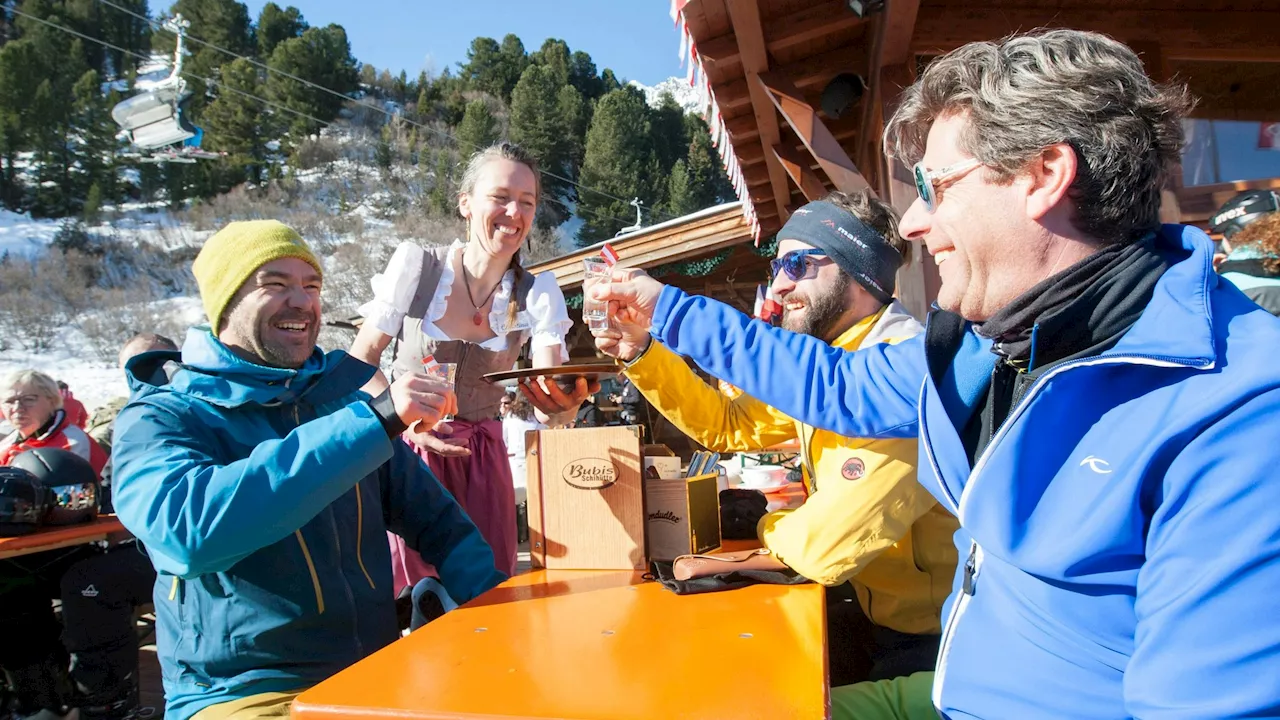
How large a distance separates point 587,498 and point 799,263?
92 cm

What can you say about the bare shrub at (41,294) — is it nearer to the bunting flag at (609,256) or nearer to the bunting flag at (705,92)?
the bunting flag at (705,92)

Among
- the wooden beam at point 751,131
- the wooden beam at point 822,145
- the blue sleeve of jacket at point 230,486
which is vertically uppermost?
the wooden beam at point 751,131

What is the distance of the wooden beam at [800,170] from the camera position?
235 inches

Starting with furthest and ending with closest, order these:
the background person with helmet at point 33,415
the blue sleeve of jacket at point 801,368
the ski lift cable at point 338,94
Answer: the ski lift cable at point 338,94 < the background person with helmet at point 33,415 < the blue sleeve of jacket at point 801,368

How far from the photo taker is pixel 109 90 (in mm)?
52688

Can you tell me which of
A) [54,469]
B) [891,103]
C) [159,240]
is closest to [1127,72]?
[891,103]

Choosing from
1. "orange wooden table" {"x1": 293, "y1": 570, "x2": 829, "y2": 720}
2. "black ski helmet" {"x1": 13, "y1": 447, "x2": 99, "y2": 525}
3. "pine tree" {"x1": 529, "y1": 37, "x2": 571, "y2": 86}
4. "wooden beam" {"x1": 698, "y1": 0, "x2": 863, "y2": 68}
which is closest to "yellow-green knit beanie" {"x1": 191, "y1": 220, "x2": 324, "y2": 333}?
"orange wooden table" {"x1": 293, "y1": 570, "x2": 829, "y2": 720}

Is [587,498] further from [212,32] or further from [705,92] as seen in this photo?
[212,32]

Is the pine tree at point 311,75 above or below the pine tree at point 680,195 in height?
above

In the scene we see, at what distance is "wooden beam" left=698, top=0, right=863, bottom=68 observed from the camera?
4.43 metres

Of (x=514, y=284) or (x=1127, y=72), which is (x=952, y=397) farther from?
(x=514, y=284)

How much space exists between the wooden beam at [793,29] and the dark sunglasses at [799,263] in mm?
2475

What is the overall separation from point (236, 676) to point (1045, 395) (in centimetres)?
154

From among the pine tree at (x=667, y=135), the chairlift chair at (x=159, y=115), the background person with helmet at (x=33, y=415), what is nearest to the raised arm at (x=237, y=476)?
the background person with helmet at (x=33, y=415)
